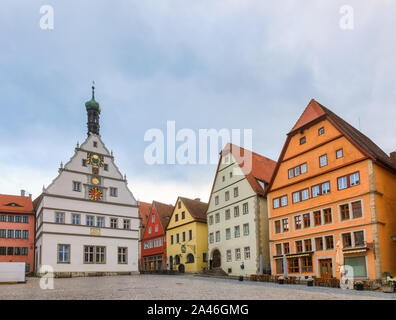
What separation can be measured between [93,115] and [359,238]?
112 feet

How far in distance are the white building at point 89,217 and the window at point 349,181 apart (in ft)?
83.2

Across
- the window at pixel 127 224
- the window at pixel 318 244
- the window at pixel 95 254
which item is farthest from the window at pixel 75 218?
the window at pixel 318 244

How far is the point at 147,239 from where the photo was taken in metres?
65.6

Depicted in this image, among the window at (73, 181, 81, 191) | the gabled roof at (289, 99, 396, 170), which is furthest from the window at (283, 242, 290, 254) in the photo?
the window at (73, 181, 81, 191)

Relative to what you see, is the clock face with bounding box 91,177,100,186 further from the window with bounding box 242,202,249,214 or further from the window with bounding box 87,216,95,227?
the window with bounding box 242,202,249,214

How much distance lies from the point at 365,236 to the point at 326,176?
640 centimetres

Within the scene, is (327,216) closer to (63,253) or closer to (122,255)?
(122,255)

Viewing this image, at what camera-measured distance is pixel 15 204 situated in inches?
2072

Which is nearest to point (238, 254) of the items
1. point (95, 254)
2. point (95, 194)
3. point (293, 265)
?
→ point (293, 265)

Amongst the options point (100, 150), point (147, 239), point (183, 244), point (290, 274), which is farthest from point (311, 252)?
point (147, 239)

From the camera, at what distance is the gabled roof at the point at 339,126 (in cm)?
3253

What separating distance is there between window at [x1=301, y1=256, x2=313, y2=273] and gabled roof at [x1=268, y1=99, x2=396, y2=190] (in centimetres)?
890

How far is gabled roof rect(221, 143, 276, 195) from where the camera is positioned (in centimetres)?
4466
